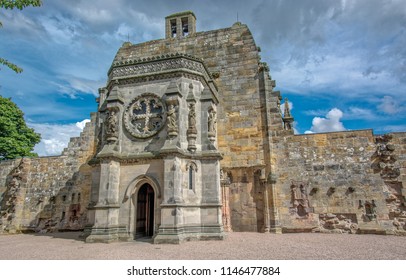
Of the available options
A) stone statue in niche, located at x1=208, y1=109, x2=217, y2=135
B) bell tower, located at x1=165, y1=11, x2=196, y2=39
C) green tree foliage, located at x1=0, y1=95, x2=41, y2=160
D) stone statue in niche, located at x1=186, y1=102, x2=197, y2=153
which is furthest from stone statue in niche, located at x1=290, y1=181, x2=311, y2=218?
green tree foliage, located at x1=0, y1=95, x2=41, y2=160

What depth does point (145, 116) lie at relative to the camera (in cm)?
1266

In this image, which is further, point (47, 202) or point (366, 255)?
point (47, 202)

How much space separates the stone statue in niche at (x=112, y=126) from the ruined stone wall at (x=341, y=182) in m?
7.40

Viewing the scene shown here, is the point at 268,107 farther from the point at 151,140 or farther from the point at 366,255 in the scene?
the point at 366,255

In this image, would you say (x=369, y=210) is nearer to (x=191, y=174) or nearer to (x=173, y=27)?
(x=191, y=174)

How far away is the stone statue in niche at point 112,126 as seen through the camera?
1234cm

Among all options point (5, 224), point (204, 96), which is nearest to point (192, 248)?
point (204, 96)

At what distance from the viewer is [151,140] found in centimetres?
1230

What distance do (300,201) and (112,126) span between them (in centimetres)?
885

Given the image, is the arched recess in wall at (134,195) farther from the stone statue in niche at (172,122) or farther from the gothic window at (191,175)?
the stone statue in niche at (172,122)

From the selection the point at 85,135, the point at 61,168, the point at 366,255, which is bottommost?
the point at 366,255

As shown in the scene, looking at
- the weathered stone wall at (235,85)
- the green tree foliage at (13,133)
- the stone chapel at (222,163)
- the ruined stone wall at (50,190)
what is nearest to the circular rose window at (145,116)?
the stone chapel at (222,163)

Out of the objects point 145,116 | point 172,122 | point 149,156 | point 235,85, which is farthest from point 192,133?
point 235,85

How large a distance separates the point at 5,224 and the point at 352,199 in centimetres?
1868
